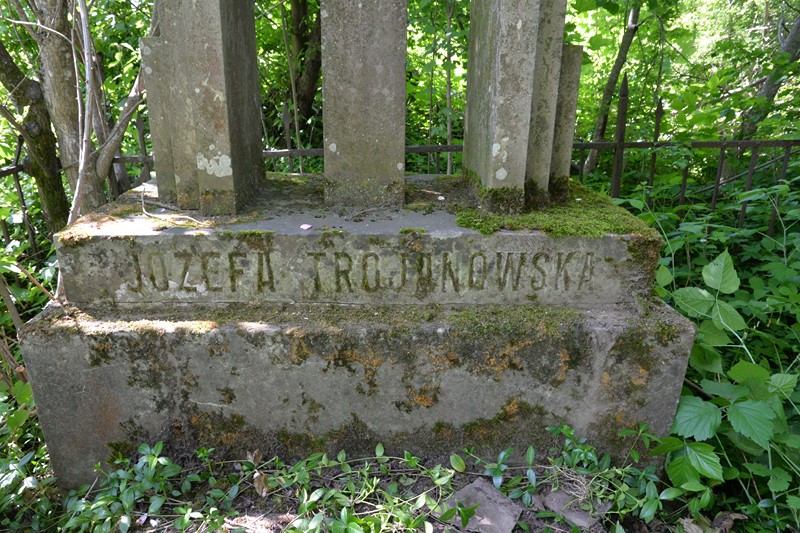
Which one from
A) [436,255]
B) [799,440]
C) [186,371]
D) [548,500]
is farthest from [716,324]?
[186,371]

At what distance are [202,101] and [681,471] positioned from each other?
7.95 ft

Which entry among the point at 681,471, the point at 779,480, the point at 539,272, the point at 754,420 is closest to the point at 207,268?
the point at 539,272

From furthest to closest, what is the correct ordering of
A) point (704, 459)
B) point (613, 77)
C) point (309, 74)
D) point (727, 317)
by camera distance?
1. point (309, 74)
2. point (613, 77)
3. point (727, 317)
4. point (704, 459)

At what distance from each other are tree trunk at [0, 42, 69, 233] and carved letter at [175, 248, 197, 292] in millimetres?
2442

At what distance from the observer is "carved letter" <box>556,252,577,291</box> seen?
2.14m

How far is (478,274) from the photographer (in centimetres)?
216

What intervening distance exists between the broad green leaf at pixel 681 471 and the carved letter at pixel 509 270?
94 centimetres

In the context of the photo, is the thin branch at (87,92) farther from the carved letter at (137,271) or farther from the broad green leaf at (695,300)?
the broad green leaf at (695,300)

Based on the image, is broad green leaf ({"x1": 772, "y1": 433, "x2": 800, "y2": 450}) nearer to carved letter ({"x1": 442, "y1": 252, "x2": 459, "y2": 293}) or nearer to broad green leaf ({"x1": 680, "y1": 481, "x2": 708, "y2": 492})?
broad green leaf ({"x1": 680, "y1": 481, "x2": 708, "y2": 492})

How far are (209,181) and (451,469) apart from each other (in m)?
1.60

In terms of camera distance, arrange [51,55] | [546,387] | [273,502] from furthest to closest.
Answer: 1. [51,55]
2. [546,387]
3. [273,502]

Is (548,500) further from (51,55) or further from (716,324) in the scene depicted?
(51,55)

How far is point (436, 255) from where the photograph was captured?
2115 millimetres

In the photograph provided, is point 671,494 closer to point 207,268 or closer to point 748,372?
point 748,372
